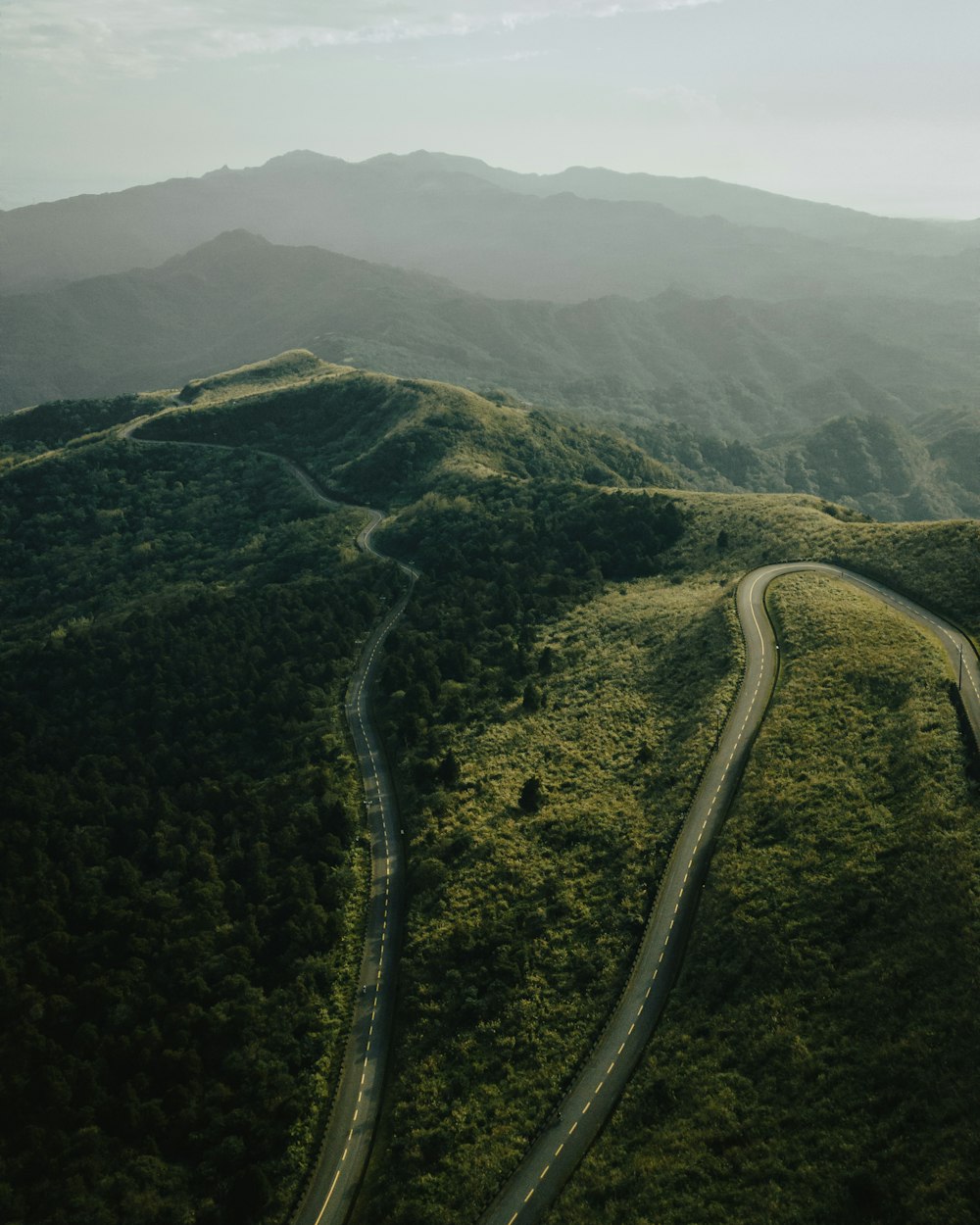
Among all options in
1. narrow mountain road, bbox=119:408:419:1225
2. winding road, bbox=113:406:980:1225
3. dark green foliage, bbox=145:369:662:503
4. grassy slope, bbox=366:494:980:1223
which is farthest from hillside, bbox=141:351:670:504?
winding road, bbox=113:406:980:1225

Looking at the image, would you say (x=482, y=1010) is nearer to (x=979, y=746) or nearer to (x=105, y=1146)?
(x=105, y=1146)

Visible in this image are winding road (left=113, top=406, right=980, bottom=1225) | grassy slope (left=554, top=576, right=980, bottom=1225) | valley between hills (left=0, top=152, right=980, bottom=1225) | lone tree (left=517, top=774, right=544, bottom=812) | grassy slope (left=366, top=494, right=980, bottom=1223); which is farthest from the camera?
lone tree (left=517, top=774, right=544, bottom=812)

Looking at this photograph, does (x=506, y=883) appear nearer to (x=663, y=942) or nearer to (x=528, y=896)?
(x=528, y=896)

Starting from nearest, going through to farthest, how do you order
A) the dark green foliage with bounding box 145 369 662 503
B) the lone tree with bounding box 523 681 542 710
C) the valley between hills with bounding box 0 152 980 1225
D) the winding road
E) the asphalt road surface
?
the valley between hills with bounding box 0 152 980 1225 → the winding road → the asphalt road surface → the lone tree with bounding box 523 681 542 710 → the dark green foliage with bounding box 145 369 662 503

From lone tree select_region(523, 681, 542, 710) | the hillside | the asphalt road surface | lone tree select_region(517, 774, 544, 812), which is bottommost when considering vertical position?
the asphalt road surface

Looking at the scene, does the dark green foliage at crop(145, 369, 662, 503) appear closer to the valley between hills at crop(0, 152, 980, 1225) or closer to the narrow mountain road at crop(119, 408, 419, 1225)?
the valley between hills at crop(0, 152, 980, 1225)

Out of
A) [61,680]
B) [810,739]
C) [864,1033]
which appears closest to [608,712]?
[810,739]

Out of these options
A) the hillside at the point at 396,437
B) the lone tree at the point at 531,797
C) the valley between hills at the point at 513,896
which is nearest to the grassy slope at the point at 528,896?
the valley between hills at the point at 513,896

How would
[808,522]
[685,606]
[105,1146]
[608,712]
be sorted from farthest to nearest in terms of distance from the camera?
[808,522] < [685,606] < [608,712] < [105,1146]
